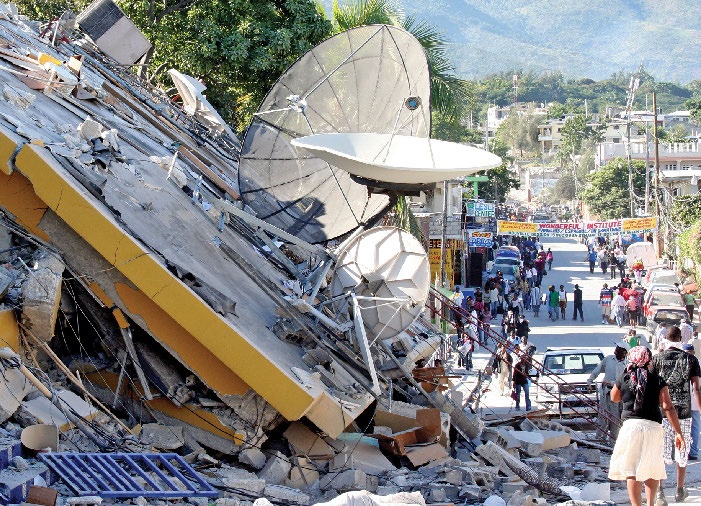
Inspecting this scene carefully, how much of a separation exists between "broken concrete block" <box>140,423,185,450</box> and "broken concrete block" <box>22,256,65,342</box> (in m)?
1.27

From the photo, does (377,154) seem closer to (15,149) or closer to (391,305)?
(391,305)

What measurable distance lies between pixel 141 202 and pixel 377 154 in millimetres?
2731

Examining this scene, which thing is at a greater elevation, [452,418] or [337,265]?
[337,265]

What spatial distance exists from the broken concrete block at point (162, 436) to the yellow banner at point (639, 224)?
37134mm

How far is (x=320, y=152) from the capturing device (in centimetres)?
1243

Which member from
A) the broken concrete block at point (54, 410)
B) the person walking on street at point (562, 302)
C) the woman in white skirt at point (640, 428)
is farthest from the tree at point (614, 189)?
the broken concrete block at point (54, 410)

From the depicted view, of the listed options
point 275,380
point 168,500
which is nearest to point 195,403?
point 275,380

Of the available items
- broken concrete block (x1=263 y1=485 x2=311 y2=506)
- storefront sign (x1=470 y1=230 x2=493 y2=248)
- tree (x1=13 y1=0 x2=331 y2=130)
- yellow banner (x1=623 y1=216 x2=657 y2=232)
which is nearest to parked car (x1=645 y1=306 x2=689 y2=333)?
tree (x1=13 y1=0 x2=331 y2=130)

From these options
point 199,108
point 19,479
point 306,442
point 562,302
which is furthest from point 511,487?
point 562,302

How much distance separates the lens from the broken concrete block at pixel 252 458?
10.7 meters

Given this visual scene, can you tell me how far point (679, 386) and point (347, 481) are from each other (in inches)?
128

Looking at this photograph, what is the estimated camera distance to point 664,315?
31.3 metres

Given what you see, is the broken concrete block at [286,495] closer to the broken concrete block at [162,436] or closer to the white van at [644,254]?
the broken concrete block at [162,436]

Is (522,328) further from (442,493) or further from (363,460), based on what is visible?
(442,493)
